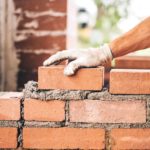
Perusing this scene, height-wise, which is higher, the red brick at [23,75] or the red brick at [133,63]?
the red brick at [133,63]

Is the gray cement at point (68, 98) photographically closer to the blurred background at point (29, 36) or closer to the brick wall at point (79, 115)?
the brick wall at point (79, 115)

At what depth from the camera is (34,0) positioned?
2277mm

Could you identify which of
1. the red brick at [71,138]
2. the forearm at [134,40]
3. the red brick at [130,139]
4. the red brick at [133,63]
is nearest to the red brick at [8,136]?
the red brick at [71,138]

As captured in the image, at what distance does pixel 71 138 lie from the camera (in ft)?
4.95

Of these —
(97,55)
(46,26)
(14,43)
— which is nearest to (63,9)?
(46,26)

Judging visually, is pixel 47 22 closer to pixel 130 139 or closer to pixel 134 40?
pixel 134 40

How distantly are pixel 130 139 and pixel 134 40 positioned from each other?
1.40 ft

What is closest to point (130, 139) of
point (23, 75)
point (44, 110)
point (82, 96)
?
point (82, 96)

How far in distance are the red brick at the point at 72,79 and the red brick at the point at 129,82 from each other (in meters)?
0.06

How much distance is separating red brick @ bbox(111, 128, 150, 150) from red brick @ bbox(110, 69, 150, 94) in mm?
166

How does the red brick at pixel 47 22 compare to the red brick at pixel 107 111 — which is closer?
the red brick at pixel 107 111

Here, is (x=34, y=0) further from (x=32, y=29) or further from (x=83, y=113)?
(x=83, y=113)

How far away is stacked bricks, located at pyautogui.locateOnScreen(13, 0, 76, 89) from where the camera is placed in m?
2.28

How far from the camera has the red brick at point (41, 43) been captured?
2299 mm
